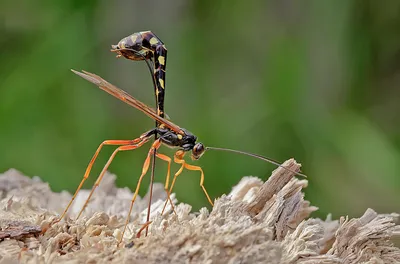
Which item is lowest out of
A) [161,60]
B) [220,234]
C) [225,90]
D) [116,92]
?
[220,234]

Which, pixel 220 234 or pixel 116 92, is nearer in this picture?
pixel 220 234

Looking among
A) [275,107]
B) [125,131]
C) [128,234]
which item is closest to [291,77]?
[275,107]

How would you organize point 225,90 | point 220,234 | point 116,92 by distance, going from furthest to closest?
point 225,90 < point 116,92 < point 220,234

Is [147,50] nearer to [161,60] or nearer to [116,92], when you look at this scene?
[161,60]

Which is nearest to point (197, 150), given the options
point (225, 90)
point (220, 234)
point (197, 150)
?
point (197, 150)

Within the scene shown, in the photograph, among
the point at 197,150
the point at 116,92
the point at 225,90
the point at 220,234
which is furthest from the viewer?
the point at 225,90

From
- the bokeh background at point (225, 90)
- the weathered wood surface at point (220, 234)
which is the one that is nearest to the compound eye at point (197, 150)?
the weathered wood surface at point (220, 234)
